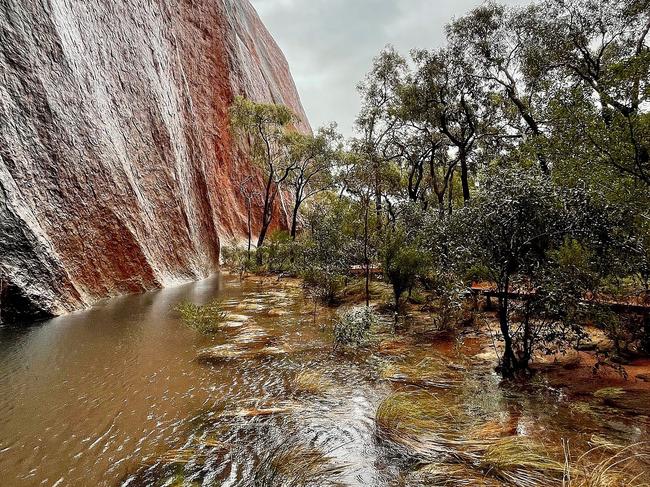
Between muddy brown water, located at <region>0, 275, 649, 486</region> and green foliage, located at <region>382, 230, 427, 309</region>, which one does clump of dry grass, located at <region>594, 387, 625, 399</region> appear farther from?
green foliage, located at <region>382, 230, 427, 309</region>

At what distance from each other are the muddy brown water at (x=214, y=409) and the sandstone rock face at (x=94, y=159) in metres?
2.10

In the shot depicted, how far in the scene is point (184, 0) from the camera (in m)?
27.0

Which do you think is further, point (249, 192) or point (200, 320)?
point (249, 192)

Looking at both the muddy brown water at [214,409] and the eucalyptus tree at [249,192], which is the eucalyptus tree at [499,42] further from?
the eucalyptus tree at [249,192]

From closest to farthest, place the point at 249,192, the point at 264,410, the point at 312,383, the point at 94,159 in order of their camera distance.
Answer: the point at 264,410 → the point at 312,383 → the point at 94,159 → the point at 249,192

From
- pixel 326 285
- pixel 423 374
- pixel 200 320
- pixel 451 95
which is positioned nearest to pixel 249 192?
pixel 451 95

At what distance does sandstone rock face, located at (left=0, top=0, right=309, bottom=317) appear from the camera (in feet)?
23.0

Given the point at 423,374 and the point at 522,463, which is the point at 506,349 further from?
the point at 522,463

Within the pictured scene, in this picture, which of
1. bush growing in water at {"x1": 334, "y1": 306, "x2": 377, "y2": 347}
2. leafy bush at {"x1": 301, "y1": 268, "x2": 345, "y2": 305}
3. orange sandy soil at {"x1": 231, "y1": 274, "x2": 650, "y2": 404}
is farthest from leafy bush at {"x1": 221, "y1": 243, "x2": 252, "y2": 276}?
orange sandy soil at {"x1": 231, "y1": 274, "x2": 650, "y2": 404}

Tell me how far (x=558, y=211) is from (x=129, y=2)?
18.4 metres

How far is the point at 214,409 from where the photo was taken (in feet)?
11.5

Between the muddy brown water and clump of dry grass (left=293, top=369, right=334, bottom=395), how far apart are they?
1.3 inches

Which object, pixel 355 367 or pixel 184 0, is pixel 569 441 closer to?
pixel 355 367

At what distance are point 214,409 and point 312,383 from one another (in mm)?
1145
